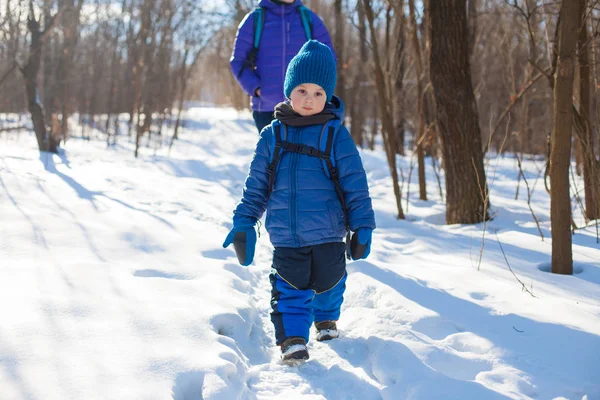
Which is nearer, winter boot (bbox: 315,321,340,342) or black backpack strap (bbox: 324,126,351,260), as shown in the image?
black backpack strap (bbox: 324,126,351,260)

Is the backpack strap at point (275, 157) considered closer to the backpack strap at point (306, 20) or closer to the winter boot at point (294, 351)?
the winter boot at point (294, 351)

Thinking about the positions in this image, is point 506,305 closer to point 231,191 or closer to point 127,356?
point 127,356

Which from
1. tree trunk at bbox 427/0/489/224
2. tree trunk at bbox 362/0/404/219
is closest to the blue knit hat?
tree trunk at bbox 362/0/404/219

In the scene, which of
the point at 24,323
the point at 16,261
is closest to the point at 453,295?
the point at 24,323

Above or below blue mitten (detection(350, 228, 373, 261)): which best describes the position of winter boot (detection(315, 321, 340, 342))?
below

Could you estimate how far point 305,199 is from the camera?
7.23 ft

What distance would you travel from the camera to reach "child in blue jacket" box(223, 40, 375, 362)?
221 centimetres

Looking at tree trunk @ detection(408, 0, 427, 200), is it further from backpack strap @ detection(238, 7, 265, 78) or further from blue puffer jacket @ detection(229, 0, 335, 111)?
backpack strap @ detection(238, 7, 265, 78)

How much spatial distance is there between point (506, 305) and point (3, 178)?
424 cm

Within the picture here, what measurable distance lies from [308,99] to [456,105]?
239 centimetres

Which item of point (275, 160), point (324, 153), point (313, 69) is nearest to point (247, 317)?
point (275, 160)

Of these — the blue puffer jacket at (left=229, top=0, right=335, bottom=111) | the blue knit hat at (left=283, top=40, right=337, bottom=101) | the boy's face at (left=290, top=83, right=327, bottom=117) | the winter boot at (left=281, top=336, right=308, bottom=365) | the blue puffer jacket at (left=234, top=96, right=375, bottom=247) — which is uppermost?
the blue puffer jacket at (left=229, top=0, right=335, bottom=111)

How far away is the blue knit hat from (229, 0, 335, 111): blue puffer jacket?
1219 mm

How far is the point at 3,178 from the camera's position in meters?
4.41
